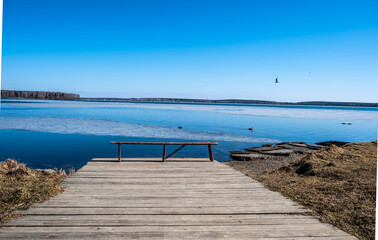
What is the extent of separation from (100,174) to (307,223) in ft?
18.7

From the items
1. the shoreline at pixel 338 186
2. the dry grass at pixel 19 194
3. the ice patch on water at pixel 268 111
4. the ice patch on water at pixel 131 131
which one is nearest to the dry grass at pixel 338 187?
the shoreline at pixel 338 186

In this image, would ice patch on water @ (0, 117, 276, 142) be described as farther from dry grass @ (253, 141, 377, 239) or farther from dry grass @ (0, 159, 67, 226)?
Result: dry grass @ (0, 159, 67, 226)

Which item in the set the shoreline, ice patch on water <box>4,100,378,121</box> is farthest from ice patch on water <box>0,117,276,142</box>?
ice patch on water <box>4,100,378,121</box>

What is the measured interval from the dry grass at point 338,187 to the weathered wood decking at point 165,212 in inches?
18.6

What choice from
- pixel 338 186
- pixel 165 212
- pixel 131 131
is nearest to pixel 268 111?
pixel 131 131

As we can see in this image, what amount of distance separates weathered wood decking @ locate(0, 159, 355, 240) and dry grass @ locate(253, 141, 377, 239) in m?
0.47

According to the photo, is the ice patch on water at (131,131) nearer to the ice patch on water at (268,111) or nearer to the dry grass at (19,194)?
the dry grass at (19,194)

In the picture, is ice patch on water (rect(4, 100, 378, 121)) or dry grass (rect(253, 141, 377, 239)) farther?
ice patch on water (rect(4, 100, 378, 121))

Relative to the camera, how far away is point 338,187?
7531 millimetres

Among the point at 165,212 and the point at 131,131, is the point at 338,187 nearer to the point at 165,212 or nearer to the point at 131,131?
the point at 165,212

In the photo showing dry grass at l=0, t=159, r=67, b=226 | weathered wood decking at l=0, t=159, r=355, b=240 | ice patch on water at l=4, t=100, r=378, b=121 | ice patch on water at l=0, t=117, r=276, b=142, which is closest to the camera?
weathered wood decking at l=0, t=159, r=355, b=240

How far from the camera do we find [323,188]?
7.58 meters

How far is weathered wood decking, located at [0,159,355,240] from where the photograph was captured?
4410 millimetres

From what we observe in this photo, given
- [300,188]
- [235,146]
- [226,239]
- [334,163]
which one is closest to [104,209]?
[226,239]
